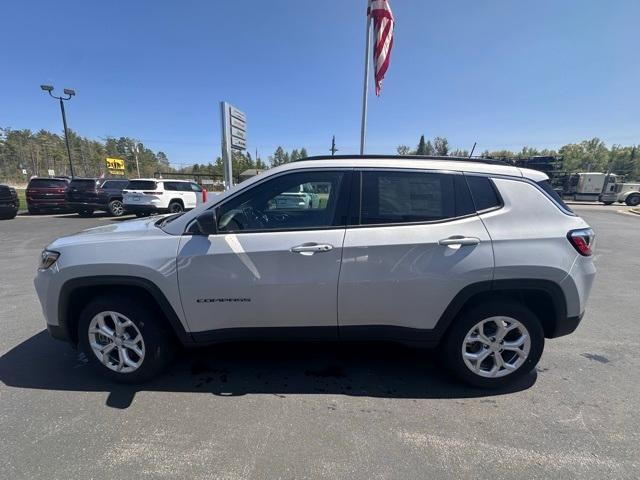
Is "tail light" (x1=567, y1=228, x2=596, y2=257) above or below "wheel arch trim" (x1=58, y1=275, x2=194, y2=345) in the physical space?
above

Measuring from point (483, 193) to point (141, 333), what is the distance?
3016mm

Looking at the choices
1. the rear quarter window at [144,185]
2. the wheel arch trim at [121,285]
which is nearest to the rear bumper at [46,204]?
the rear quarter window at [144,185]

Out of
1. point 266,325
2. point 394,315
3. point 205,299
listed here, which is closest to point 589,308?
point 394,315

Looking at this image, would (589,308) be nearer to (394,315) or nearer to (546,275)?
(546,275)

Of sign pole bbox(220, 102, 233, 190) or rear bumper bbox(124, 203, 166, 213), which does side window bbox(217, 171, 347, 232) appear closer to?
sign pole bbox(220, 102, 233, 190)

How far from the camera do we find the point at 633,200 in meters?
30.6

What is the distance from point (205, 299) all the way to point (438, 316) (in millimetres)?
1848

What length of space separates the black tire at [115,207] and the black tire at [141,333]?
14427 millimetres

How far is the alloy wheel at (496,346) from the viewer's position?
2.58m

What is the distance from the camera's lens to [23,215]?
15.1 metres

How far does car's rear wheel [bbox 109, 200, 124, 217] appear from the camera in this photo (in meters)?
15.0

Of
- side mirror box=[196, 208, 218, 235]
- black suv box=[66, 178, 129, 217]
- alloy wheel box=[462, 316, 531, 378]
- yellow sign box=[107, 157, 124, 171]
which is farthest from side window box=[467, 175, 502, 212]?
yellow sign box=[107, 157, 124, 171]

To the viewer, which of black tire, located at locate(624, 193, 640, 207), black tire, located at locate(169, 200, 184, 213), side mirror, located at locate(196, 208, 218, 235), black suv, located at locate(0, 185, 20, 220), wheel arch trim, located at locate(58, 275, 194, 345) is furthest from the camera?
black tire, located at locate(624, 193, 640, 207)

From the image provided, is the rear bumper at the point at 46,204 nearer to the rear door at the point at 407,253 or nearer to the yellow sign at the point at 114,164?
the rear door at the point at 407,253
